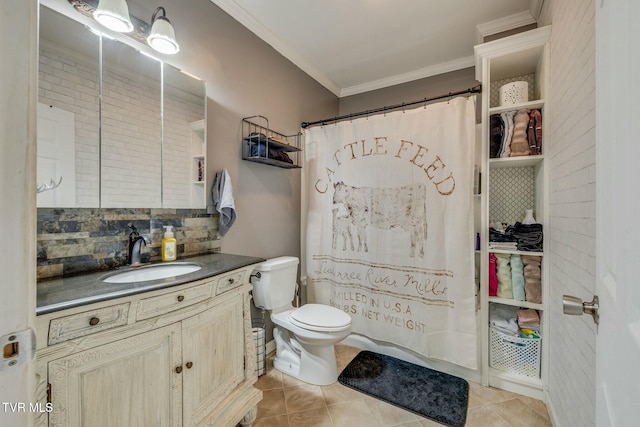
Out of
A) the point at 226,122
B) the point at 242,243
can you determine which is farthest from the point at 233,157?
the point at 242,243

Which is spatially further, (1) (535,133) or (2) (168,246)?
(1) (535,133)

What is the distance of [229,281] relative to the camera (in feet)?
4.48

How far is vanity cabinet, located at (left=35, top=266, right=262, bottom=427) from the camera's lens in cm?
81

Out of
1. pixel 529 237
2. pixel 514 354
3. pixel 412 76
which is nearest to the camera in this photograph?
pixel 529 237

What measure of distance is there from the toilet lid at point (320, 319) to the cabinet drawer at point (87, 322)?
1.09 metres

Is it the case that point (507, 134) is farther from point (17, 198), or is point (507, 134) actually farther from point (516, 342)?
point (17, 198)

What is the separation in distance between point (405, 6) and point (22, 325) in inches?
96.1

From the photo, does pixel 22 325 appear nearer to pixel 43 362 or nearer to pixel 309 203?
pixel 43 362

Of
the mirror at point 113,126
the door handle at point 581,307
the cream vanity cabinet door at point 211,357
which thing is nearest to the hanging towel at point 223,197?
the mirror at point 113,126

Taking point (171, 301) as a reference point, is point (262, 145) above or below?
above

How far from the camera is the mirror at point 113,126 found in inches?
43.4

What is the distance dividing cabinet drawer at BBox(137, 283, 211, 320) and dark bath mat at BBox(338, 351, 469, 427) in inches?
50.6

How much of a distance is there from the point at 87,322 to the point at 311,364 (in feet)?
4.69

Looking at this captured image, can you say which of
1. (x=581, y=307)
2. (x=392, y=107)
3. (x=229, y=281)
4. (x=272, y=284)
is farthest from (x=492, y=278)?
(x=229, y=281)
